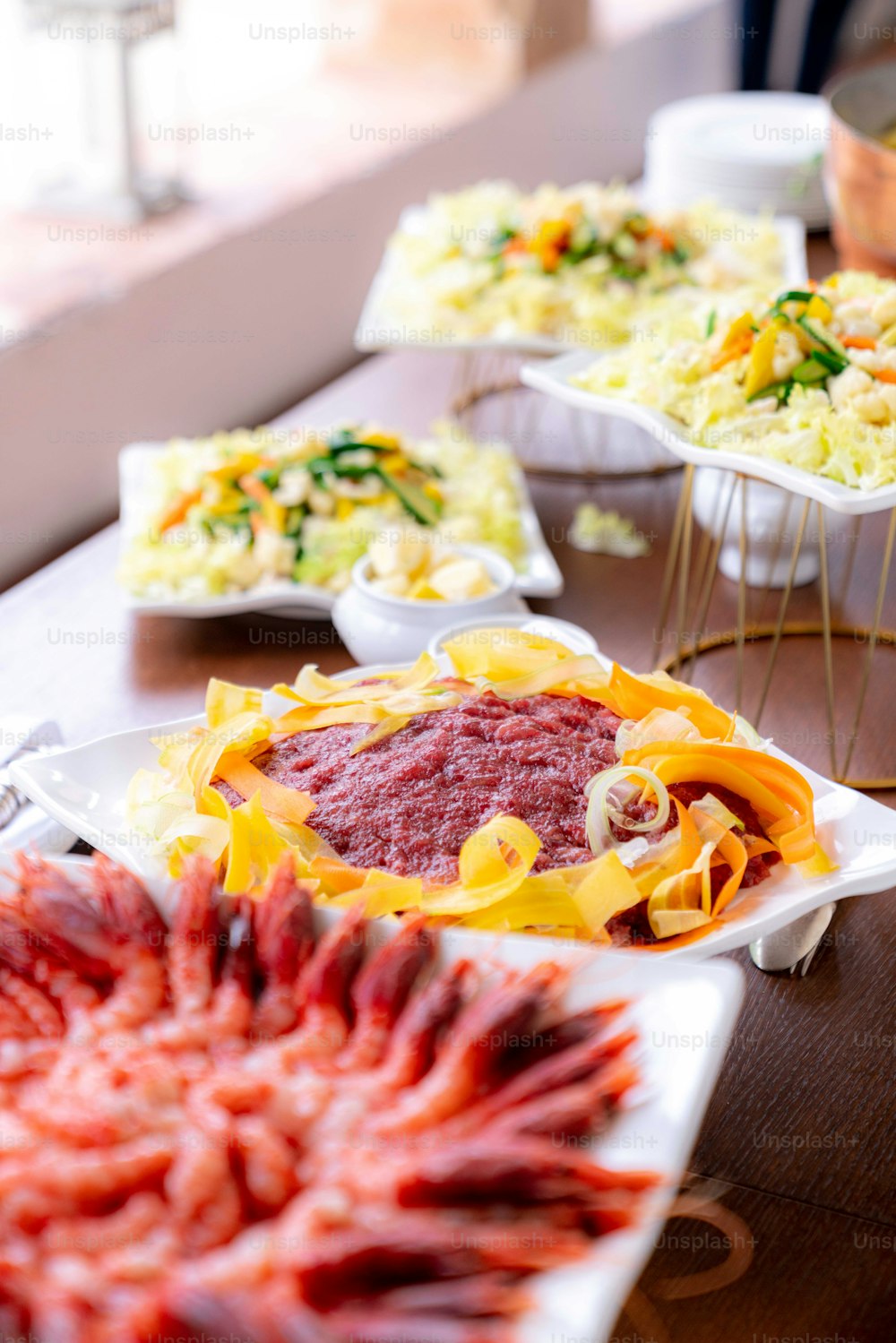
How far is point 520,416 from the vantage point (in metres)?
2.25

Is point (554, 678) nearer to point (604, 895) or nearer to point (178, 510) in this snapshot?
point (604, 895)

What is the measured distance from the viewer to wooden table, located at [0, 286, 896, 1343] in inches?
32.4

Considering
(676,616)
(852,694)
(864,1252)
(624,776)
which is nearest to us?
(864,1252)

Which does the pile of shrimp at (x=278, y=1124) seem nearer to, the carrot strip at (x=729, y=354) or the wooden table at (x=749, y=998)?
the wooden table at (x=749, y=998)

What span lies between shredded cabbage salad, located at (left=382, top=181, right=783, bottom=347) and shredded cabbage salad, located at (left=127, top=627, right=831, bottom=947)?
0.88 metres

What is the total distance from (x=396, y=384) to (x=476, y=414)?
0.54 ft

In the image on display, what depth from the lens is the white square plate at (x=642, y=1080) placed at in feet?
1.81

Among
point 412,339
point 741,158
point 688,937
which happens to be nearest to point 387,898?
point 688,937

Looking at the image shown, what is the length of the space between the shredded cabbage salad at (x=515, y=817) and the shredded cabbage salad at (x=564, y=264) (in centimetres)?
88

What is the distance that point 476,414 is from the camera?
2.23 metres

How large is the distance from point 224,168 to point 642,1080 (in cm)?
255

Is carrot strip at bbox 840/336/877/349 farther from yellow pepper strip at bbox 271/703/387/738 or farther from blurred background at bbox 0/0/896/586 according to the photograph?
blurred background at bbox 0/0/896/586

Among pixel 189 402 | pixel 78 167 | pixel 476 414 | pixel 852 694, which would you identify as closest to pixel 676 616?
pixel 852 694

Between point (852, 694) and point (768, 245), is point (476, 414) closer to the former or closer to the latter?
point (768, 245)
